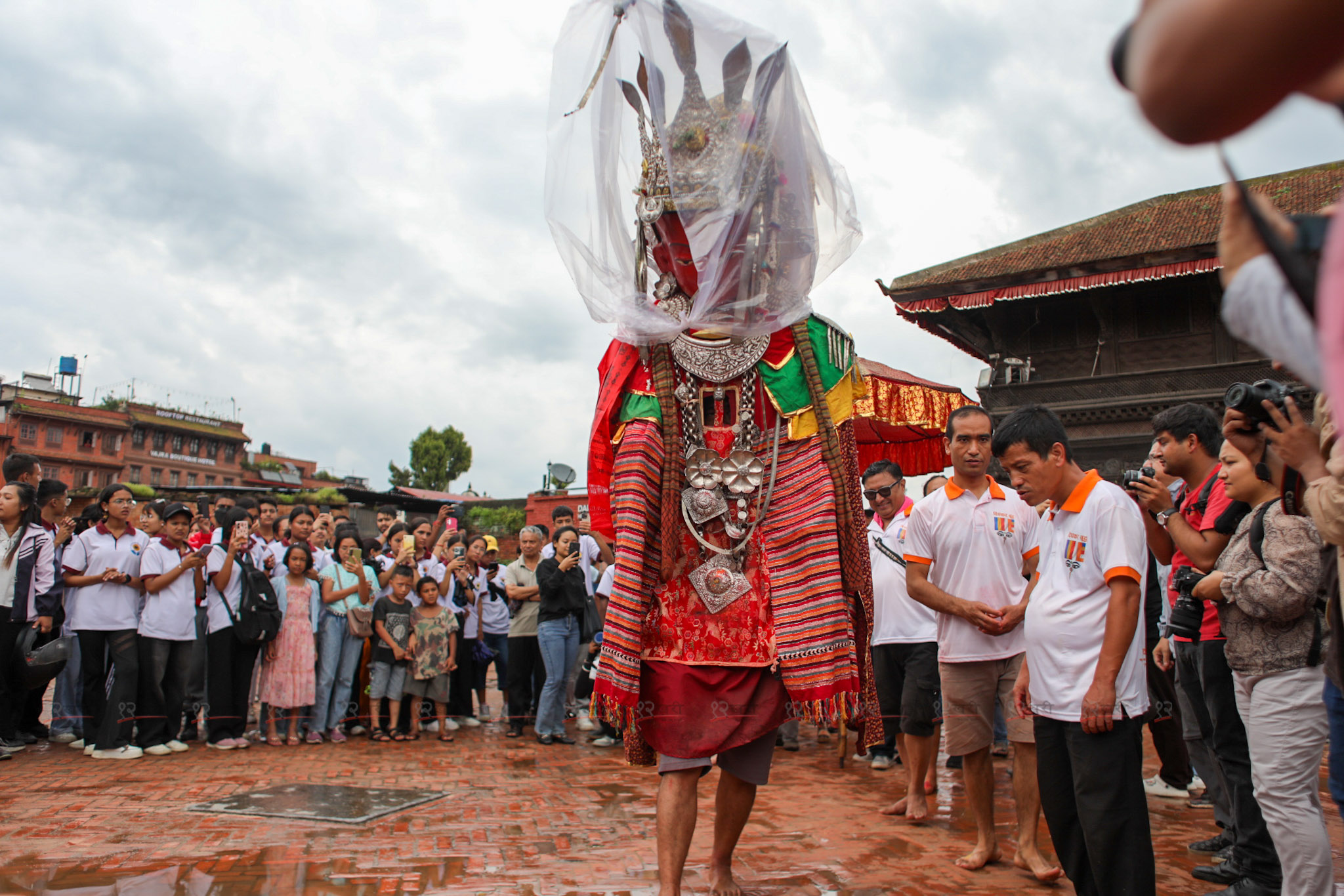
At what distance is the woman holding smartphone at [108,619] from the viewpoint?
6789 millimetres

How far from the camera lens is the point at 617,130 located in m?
3.56

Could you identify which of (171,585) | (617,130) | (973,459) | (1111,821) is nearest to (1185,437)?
(973,459)

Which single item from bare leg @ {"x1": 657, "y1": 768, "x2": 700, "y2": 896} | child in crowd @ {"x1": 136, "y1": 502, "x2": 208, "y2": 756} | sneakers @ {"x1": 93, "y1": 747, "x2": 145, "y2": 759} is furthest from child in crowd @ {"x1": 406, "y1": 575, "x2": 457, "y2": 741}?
bare leg @ {"x1": 657, "y1": 768, "x2": 700, "y2": 896}

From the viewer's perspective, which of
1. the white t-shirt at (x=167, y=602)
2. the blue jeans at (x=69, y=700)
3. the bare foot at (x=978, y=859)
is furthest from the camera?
the blue jeans at (x=69, y=700)

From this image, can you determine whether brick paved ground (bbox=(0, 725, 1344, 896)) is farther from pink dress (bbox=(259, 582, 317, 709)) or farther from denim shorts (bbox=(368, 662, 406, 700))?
denim shorts (bbox=(368, 662, 406, 700))

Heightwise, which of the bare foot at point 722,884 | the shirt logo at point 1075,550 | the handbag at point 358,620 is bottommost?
the bare foot at point 722,884

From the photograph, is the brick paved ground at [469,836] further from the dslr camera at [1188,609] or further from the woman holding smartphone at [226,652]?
the dslr camera at [1188,609]

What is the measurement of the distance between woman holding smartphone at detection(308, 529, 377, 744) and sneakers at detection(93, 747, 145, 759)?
1363 mm

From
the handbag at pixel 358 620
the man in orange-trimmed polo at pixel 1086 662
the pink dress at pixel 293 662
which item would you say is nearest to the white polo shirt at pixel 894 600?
the man in orange-trimmed polo at pixel 1086 662

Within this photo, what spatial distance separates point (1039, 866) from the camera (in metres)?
3.85

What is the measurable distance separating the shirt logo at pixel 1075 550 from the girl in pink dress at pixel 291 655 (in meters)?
6.51

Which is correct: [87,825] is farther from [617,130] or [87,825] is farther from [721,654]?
[617,130]

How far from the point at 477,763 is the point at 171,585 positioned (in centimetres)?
288

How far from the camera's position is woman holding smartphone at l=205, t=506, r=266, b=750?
736cm
